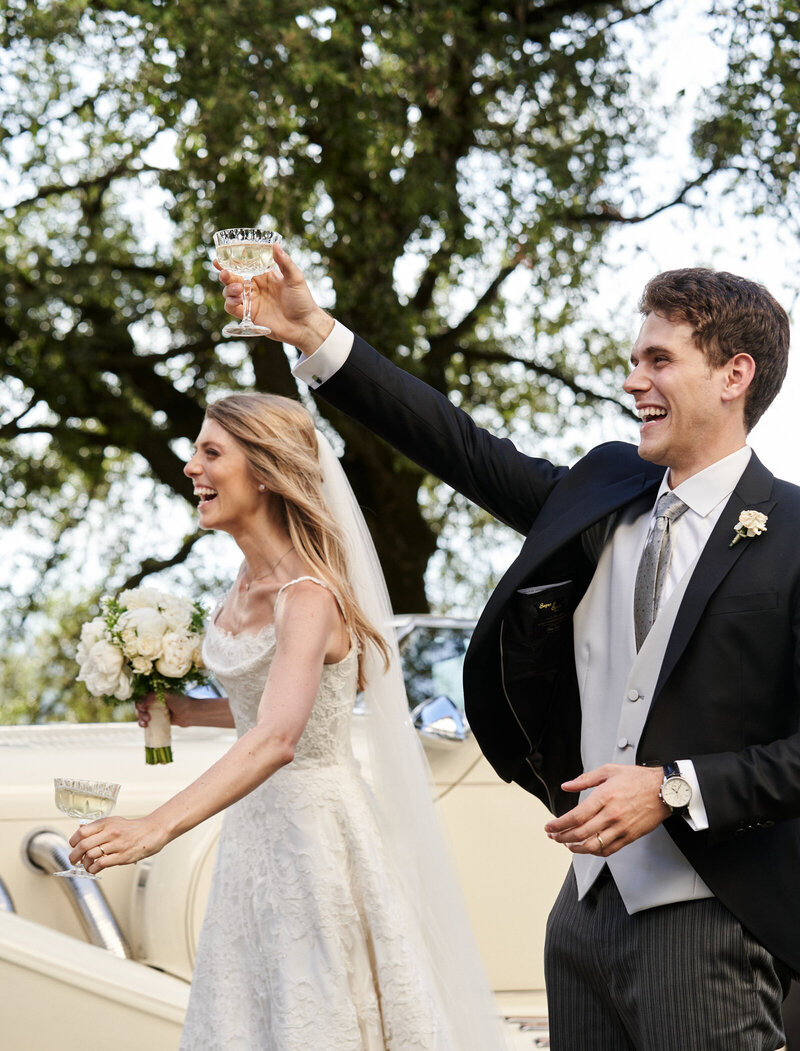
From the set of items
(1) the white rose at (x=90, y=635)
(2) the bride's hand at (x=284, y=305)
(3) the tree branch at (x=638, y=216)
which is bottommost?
(1) the white rose at (x=90, y=635)

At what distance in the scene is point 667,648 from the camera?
2074 mm

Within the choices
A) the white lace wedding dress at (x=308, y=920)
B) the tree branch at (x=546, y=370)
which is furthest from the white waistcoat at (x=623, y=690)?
the tree branch at (x=546, y=370)

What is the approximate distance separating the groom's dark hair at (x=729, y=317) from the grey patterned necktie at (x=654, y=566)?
8.2 inches

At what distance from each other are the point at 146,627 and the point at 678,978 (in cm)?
197

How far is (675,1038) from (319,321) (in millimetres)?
1470

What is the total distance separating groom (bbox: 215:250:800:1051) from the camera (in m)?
1.98

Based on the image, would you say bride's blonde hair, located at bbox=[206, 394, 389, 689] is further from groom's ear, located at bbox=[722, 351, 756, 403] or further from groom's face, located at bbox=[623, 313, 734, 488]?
groom's ear, located at bbox=[722, 351, 756, 403]

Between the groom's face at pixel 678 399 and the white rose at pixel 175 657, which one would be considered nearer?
the groom's face at pixel 678 399

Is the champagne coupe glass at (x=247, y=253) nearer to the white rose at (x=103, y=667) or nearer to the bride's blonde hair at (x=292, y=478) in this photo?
the bride's blonde hair at (x=292, y=478)

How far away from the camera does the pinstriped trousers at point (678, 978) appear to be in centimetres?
198

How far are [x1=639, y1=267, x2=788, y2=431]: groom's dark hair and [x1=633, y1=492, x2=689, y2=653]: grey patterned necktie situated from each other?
207 millimetres

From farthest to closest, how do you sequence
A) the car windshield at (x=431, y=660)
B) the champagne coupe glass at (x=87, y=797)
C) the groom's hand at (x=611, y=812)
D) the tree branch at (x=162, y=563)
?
the tree branch at (x=162, y=563) < the car windshield at (x=431, y=660) < the champagne coupe glass at (x=87, y=797) < the groom's hand at (x=611, y=812)

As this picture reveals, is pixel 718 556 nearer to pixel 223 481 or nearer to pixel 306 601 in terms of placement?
pixel 306 601

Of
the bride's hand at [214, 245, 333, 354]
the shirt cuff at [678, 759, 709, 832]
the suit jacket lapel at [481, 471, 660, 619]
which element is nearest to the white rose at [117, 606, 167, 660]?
the bride's hand at [214, 245, 333, 354]
